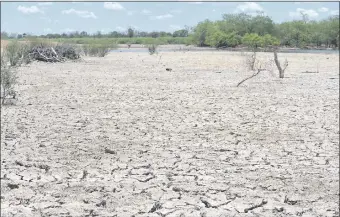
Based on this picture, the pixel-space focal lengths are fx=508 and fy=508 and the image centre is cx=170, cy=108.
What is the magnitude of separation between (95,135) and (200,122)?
7.57 ft

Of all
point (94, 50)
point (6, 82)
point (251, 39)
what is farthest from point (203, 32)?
point (6, 82)

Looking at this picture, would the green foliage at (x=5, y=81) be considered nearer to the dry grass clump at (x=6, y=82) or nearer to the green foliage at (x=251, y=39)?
the dry grass clump at (x=6, y=82)

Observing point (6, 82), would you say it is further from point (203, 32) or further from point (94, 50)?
point (203, 32)

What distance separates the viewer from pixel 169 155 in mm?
7062

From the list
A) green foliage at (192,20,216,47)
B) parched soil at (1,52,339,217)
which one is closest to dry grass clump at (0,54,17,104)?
parched soil at (1,52,339,217)

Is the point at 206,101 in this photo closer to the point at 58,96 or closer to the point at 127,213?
the point at 58,96

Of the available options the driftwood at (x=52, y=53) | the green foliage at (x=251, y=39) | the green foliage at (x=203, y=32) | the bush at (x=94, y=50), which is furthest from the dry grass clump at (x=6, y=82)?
the green foliage at (x=203, y=32)

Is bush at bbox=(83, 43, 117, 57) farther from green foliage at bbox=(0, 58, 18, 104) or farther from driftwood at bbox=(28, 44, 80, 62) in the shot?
green foliage at bbox=(0, 58, 18, 104)

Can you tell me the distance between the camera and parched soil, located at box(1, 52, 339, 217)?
5047mm

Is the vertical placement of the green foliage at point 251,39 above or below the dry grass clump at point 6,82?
above

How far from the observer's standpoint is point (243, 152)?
23.9ft

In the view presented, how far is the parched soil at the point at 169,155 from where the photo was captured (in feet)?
16.6

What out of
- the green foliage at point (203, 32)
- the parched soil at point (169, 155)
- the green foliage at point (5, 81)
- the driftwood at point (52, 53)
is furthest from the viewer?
the green foliage at point (203, 32)

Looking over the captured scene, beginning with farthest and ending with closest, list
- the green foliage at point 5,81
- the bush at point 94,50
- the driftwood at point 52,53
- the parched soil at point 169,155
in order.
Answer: the bush at point 94,50 → the driftwood at point 52,53 → the green foliage at point 5,81 → the parched soil at point 169,155
